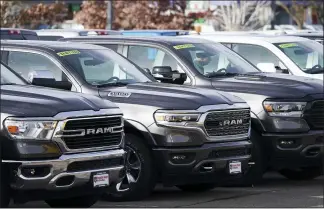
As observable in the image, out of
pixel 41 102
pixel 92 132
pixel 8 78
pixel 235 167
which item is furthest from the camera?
pixel 235 167

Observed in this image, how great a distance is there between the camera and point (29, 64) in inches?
476

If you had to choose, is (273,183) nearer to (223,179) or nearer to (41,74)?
(223,179)

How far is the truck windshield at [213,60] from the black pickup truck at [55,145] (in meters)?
3.58

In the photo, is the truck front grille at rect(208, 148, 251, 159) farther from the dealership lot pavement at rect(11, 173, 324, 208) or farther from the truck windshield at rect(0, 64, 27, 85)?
the truck windshield at rect(0, 64, 27, 85)

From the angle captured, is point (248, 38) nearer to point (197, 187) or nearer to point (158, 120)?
point (197, 187)

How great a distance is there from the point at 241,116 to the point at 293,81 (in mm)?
1919

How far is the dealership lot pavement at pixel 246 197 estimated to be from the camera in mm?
11828

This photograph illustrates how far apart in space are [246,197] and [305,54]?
5.30 meters

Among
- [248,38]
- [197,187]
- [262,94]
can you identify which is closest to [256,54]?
[248,38]

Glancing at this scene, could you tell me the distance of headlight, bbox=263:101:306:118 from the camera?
44.2 ft

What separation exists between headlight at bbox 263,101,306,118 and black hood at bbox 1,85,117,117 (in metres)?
3.41

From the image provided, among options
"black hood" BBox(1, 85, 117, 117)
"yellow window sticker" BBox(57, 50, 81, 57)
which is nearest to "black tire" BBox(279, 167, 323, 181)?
"yellow window sticker" BBox(57, 50, 81, 57)

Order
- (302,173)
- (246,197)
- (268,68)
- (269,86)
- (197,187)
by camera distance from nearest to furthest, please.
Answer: (246,197), (197,187), (269,86), (302,173), (268,68)

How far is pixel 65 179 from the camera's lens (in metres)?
9.88
